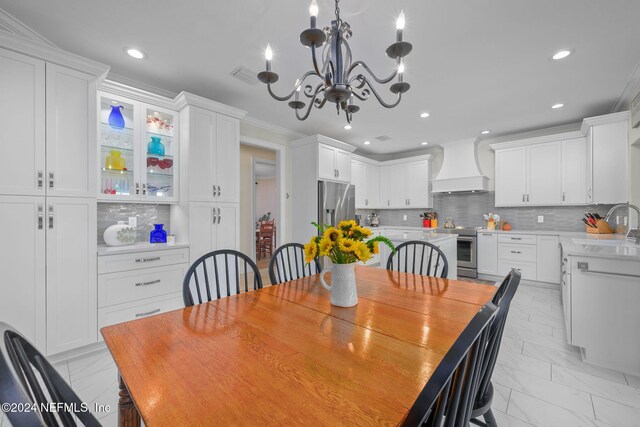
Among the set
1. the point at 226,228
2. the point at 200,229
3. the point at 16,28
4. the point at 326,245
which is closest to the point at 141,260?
the point at 200,229

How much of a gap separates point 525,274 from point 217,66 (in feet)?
16.5

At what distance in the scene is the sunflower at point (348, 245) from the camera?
1260 millimetres

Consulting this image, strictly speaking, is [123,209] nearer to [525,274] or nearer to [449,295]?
[449,295]

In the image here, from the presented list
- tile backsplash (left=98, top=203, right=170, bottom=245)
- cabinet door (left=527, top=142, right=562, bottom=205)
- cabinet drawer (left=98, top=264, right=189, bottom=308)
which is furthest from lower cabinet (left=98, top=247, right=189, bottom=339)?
cabinet door (left=527, top=142, right=562, bottom=205)

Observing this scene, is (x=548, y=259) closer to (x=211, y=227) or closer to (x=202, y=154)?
(x=211, y=227)

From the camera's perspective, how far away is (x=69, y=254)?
2.12 m

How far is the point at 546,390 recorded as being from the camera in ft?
5.90

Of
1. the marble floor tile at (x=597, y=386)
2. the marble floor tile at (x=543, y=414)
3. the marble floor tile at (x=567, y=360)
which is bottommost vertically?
the marble floor tile at (x=543, y=414)

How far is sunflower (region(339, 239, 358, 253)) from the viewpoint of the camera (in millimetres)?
1260

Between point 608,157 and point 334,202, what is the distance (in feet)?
11.9

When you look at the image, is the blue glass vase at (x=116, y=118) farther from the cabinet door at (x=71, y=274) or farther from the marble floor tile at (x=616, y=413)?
the marble floor tile at (x=616, y=413)

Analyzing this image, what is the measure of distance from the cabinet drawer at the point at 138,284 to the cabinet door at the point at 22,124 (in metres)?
0.86

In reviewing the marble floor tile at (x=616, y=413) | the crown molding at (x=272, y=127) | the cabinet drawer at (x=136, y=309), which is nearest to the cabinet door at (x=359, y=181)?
the crown molding at (x=272, y=127)

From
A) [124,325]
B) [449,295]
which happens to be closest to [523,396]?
[449,295]
